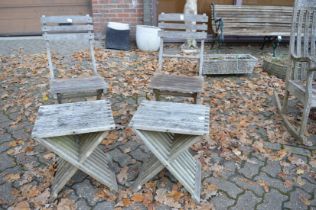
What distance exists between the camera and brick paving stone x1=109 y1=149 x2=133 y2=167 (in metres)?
2.86

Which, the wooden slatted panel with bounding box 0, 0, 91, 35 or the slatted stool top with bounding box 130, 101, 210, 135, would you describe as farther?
the wooden slatted panel with bounding box 0, 0, 91, 35

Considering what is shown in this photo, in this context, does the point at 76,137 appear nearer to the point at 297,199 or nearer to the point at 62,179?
the point at 62,179

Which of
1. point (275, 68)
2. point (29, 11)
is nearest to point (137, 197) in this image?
point (275, 68)

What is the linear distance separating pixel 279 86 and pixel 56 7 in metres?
4.71

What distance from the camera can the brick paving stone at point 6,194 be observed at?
2.39 m

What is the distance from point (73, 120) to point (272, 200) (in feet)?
5.33

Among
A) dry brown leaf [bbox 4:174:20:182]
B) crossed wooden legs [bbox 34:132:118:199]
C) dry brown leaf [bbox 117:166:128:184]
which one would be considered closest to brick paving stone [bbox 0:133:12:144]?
dry brown leaf [bbox 4:174:20:182]

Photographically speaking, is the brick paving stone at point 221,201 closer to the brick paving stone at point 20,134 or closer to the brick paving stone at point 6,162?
the brick paving stone at point 6,162

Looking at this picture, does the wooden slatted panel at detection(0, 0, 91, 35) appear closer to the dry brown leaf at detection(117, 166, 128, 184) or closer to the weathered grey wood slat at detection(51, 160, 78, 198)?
the dry brown leaf at detection(117, 166, 128, 184)

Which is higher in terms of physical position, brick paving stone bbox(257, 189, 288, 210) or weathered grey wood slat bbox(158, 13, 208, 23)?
weathered grey wood slat bbox(158, 13, 208, 23)

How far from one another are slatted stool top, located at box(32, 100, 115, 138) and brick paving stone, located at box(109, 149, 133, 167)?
0.60 metres

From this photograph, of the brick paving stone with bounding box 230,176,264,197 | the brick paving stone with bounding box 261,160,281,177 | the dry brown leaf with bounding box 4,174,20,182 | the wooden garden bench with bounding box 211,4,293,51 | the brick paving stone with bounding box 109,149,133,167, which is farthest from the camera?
the wooden garden bench with bounding box 211,4,293,51

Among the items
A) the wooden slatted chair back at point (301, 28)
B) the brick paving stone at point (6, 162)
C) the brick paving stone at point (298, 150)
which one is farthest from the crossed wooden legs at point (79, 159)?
the wooden slatted chair back at point (301, 28)

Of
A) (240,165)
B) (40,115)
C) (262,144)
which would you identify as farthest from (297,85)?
(40,115)
